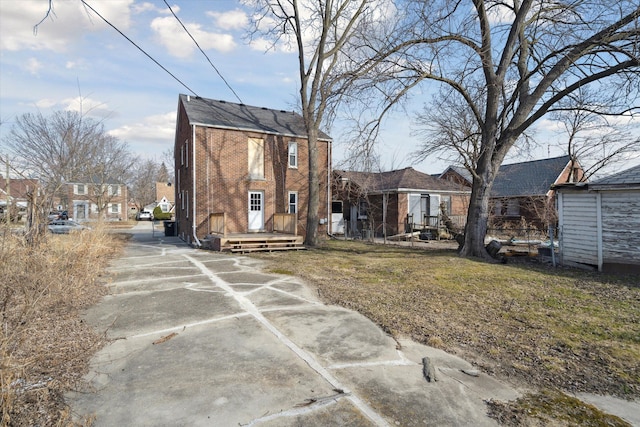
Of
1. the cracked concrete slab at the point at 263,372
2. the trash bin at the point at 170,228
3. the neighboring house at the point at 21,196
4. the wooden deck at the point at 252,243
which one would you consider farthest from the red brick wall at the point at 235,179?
the cracked concrete slab at the point at 263,372

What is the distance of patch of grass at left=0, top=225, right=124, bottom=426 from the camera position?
2.95 metres

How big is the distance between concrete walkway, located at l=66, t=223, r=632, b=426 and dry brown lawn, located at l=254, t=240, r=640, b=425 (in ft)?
1.48

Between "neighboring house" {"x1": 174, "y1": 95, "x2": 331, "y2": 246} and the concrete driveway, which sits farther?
"neighboring house" {"x1": 174, "y1": 95, "x2": 331, "y2": 246}

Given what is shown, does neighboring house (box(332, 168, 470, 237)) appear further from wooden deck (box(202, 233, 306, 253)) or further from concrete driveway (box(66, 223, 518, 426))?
concrete driveway (box(66, 223, 518, 426))

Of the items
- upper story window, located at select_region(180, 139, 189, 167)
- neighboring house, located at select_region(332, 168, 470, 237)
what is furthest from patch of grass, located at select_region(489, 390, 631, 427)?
neighboring house, located at select_region(332, 168, 470, 237)

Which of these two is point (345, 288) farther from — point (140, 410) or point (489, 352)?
point (140, 410)

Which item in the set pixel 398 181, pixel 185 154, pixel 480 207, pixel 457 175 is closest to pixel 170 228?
pixel 185 154

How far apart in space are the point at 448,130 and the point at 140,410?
15357 millimetres

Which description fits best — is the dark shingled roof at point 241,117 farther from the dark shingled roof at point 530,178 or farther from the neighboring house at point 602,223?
the dark shingled roof at point 530,178

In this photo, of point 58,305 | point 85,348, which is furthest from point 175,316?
point 58,305

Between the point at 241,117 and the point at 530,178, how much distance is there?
2226cm

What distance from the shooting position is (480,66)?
501 inches

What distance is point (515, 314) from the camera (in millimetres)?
6062

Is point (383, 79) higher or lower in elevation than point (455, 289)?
higher
